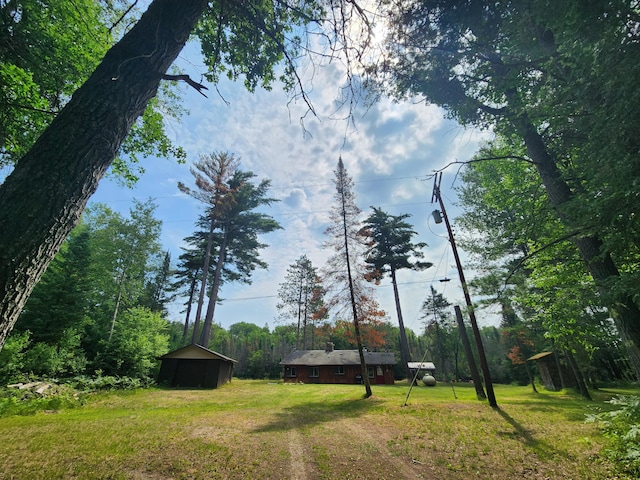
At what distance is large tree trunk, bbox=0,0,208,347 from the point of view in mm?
1361

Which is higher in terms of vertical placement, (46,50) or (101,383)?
(46,50)

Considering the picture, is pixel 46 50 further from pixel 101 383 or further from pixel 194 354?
pixel 194 354

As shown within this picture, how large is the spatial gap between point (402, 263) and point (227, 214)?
16.4 meters

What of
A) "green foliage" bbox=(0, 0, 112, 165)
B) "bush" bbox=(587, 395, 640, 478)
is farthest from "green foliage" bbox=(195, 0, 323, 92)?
"bush" bbox=(587, 395, 640, 478)

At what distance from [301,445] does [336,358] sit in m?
22.2

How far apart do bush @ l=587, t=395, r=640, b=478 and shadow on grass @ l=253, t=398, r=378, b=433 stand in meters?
6.50

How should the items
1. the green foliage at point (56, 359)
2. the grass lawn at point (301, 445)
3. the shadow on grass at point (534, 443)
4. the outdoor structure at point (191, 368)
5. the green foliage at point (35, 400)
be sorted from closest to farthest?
the grass lawn at point (301, 445) < the shadow on grass at point (534, 443) < the green foliage at point (35, 400) < the green foliage at point (56, 359) < the outdoor structure at point (191, 368)

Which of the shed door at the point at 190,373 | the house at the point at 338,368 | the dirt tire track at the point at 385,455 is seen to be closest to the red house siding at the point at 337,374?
the house at the point at 338,368

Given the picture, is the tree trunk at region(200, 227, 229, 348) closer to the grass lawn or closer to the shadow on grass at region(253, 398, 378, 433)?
the grass lawn

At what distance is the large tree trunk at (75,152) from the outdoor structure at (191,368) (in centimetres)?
1857

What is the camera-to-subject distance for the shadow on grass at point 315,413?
25.3ft

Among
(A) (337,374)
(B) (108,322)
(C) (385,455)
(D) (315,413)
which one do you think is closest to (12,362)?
(B) (108,322)

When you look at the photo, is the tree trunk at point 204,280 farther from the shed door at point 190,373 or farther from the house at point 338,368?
the house at point 338,368

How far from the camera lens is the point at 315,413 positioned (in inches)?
378
